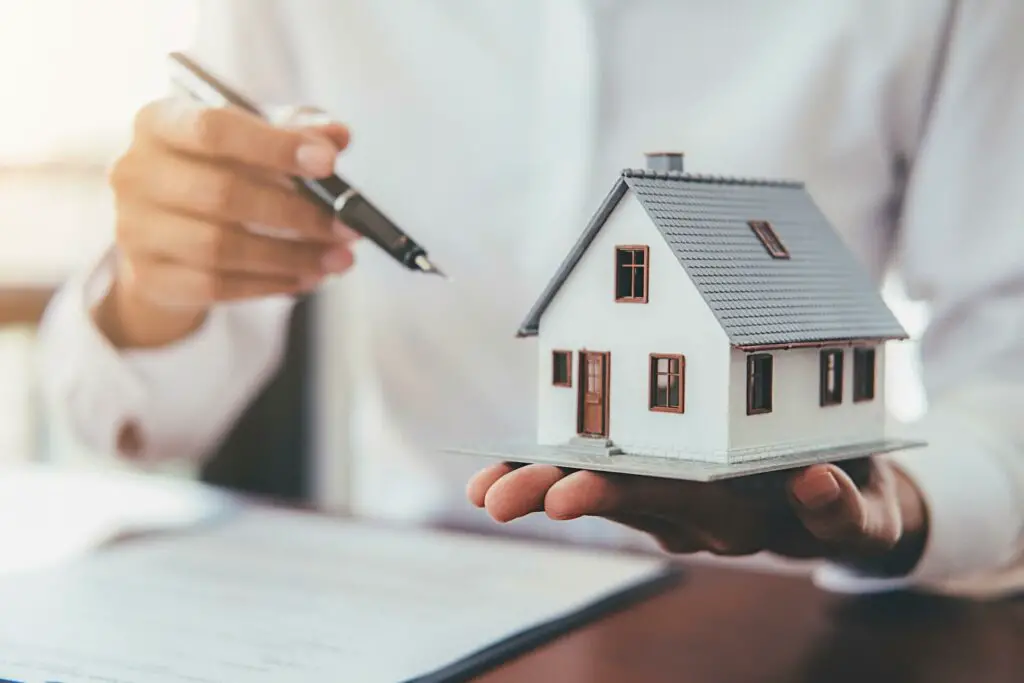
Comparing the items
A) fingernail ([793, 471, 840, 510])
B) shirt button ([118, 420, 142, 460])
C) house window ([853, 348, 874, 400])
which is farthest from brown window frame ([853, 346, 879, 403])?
shirt button ([118, 420, 142, 460])

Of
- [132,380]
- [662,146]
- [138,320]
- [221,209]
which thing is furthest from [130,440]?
[662,146]

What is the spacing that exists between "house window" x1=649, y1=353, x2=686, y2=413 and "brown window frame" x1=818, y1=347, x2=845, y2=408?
8 centimetres

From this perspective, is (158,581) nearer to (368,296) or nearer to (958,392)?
(368,296)

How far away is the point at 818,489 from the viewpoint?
47 cm

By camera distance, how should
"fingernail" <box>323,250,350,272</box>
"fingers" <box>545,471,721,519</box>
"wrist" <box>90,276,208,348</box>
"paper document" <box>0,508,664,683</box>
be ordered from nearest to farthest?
1. "fingers" <box>545,471,721,519</box>
2. "paper document" <box>0,508,664,683</box>
3. "fingernail" <box>323,250,350,272</box>
4. "wrist" <box>90,276,208,348</box>

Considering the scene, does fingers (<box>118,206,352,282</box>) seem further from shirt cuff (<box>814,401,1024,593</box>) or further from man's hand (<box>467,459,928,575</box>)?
shirt cuff (<box>814,401,1024,593</box>)

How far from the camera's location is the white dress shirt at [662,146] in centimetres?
72

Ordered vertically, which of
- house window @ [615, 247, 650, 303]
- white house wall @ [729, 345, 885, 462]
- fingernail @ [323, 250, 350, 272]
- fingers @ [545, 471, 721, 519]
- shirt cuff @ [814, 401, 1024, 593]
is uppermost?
fingernail @ [323, 250, 350, 272]

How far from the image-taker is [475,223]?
2.76 feet

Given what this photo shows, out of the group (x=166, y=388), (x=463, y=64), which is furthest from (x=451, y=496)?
(x=463, y=64)

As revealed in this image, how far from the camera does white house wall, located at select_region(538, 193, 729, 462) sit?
49 centimetres

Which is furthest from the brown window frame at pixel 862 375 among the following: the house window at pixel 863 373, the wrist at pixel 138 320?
the wrist at pixel 138 320

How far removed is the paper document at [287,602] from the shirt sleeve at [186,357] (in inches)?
4.9

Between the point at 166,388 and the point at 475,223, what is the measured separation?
0.31 metres
